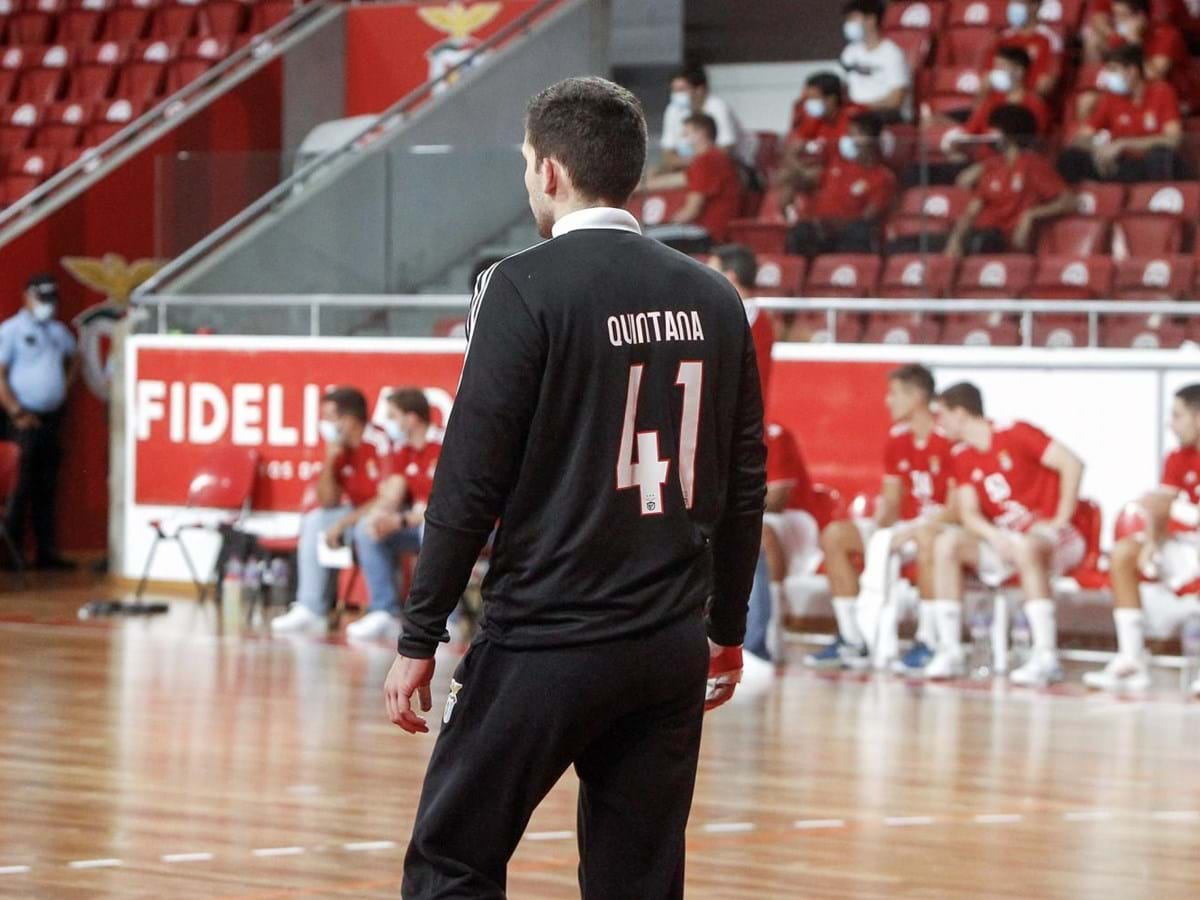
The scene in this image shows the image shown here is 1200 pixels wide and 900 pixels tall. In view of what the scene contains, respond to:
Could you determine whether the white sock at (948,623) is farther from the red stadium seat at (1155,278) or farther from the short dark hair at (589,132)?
the short dark hair at (589,132)

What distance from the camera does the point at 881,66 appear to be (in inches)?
557

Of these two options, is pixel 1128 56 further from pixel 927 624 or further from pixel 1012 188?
pixel 927 624

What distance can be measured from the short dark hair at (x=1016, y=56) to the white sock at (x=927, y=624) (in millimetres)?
4409

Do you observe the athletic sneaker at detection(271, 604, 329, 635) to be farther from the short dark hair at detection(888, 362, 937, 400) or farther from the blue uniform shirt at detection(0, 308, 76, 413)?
the short dark hair at detection(888, 362, 937, 400)

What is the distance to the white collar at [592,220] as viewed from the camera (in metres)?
3.48

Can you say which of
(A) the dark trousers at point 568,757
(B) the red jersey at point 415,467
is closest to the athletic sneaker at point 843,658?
(B) the red jersey at point 415,467

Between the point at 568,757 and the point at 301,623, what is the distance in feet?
29.3

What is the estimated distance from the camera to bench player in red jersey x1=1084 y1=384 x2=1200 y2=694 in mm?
10125

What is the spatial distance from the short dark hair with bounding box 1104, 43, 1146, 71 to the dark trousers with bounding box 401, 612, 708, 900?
10429 millimetres

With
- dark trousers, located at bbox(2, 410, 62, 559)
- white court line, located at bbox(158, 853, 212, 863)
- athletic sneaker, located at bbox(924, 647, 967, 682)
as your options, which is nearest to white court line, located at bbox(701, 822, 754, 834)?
white court line, located at bbox(158, 853, 212, 863)

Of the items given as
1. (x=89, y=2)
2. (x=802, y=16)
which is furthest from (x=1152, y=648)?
(x=89, y=2)

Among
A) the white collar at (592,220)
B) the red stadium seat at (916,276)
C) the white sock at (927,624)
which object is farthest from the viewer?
the red stadium seat at (916,276)

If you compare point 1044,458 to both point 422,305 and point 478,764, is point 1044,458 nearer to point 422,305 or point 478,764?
point 422,305

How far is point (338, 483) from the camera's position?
12547 mm
